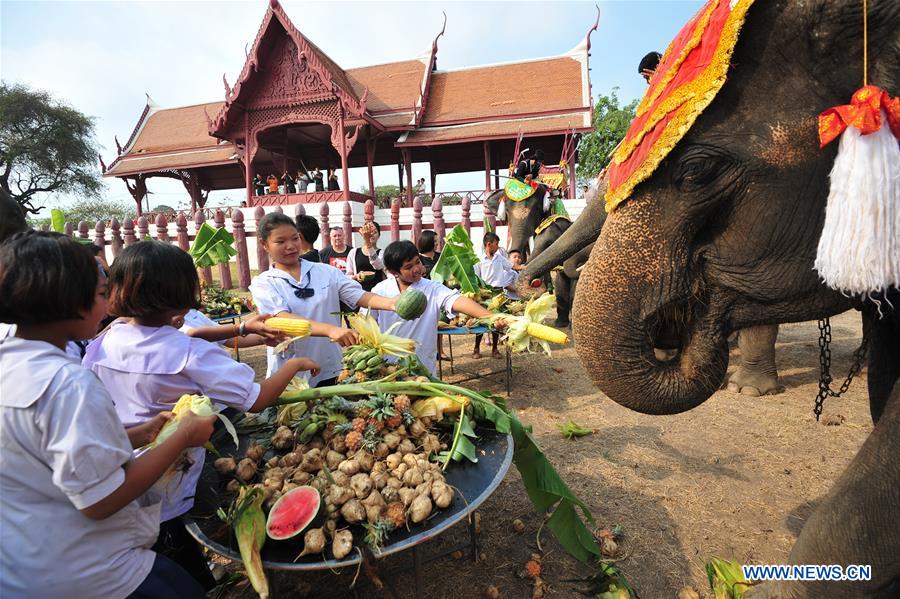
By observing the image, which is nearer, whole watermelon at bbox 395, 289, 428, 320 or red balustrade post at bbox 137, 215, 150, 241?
whole watermelon at bbox 395, 289, 428, 320

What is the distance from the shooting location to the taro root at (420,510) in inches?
63.9

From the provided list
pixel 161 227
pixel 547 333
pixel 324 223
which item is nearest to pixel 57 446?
pixel 547 333

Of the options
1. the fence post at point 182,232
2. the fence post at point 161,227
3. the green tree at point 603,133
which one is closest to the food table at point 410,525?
the fence post at point 182,232

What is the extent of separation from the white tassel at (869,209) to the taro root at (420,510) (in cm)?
150

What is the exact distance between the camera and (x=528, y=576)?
8.08 feet

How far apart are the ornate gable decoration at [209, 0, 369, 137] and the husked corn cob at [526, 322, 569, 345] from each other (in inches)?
591

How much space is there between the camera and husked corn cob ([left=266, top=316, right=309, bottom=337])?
2398 millimetres

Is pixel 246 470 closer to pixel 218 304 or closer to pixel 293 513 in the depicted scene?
pixel 293 513

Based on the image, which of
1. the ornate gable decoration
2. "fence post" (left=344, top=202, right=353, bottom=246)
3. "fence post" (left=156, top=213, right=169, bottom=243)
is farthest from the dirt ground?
the ornate gable decoration

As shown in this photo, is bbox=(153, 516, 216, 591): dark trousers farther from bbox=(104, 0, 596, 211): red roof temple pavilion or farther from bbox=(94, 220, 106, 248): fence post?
bbox=(94, 220, 106, 248): fence post

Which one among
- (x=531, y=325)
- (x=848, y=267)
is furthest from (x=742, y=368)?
(x=848, y=267)

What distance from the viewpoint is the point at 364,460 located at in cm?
187

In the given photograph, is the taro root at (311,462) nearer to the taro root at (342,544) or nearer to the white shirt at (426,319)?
the taro root at (342,544)

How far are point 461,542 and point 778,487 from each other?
2.29m
